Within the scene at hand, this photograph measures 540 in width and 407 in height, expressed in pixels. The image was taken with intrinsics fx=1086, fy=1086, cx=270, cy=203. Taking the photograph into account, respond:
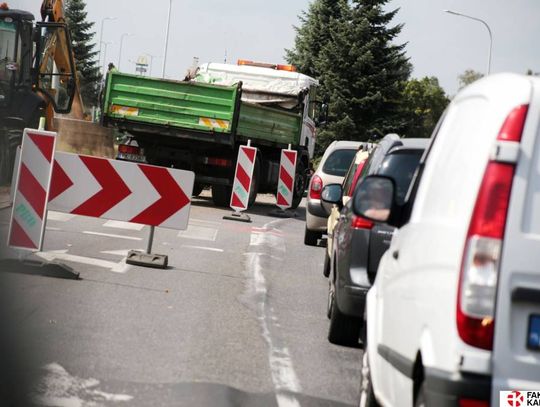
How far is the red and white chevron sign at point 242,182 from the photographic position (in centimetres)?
2023

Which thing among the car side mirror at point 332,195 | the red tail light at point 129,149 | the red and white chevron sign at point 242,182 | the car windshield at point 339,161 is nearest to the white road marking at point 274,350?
the car side mirror at point 332,195

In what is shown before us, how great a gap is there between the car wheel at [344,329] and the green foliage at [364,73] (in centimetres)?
4937

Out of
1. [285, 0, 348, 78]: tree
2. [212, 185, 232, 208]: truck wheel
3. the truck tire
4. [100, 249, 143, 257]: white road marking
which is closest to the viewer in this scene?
[100, 249, 143, 257]: white road marking

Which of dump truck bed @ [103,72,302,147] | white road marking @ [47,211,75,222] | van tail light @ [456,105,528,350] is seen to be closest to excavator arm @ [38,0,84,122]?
dump truck bed @ [103,72,302,147]

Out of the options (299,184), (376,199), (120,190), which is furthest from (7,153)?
(376,199)

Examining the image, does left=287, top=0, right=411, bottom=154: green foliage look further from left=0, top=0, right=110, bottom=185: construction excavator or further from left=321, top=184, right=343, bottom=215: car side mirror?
left=321, top=184, right=343, bottom=215: car side mirror

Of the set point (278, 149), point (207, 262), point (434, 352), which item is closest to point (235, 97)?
point (278, 149)

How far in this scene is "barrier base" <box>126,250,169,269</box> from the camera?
11868mm

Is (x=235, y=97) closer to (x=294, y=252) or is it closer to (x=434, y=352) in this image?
(x=294, y=252)

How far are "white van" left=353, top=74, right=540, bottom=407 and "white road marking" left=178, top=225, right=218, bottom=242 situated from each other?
12.2 metres

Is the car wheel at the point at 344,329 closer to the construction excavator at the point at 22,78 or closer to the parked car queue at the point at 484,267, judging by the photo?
the parked car queue at the point at 484,267

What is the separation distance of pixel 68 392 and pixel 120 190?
5816 mm

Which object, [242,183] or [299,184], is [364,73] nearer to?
[299,184]

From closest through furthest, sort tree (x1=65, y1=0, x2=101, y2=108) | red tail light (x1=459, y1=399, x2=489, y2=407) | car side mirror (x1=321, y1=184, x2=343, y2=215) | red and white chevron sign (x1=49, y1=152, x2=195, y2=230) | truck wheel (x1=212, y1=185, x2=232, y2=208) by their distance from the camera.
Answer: red tail light (x1=459, y1=399, x2=489, y2=407)
car side mirror (x1=321, y1=184, x2=343, y2=215)
red and white chevron sign (x1=49, y1=152, x2=195, y2=230)
truck wheel (x1=212, y1=185, x2=232, y2=208)
tree (x1=65, y1=0, x2=101, y2=108)
